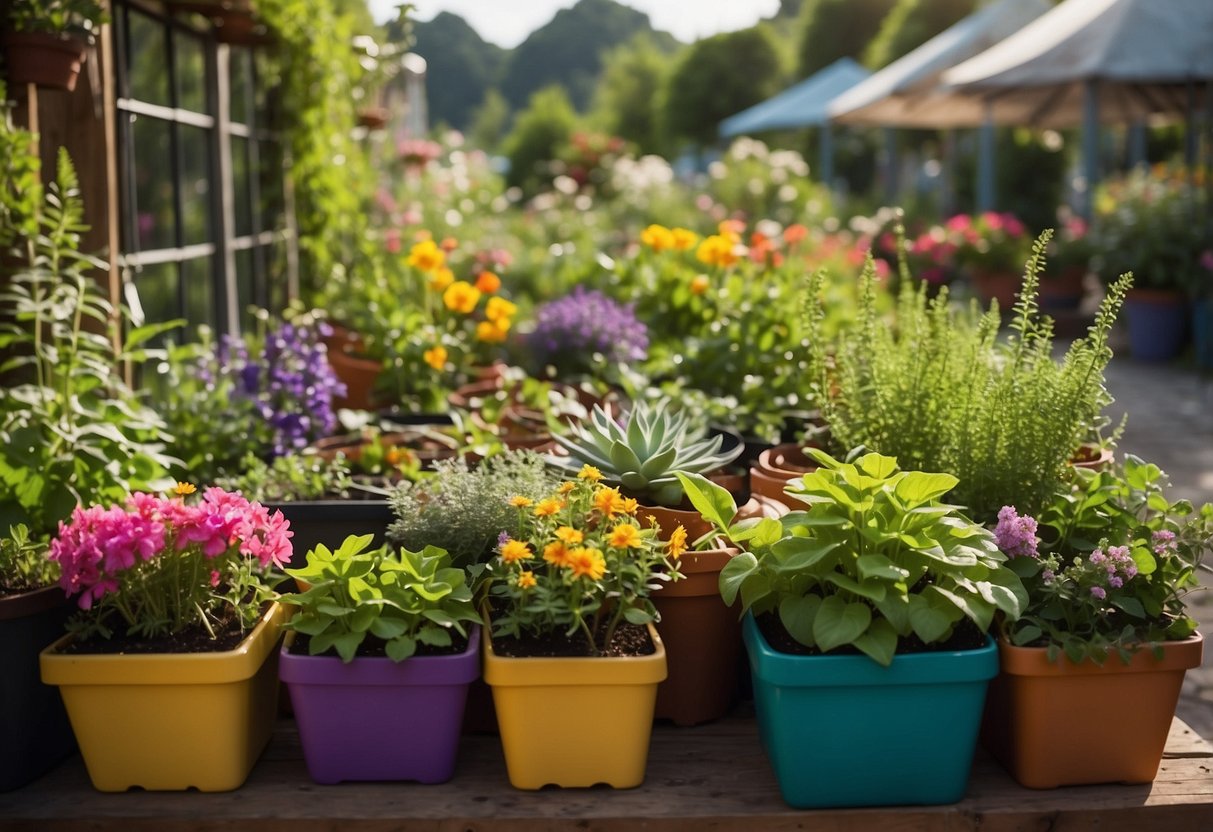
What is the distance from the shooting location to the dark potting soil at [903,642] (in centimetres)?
192

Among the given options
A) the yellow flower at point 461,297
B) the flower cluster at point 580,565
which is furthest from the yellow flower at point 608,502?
the yellow flower at point 461,297

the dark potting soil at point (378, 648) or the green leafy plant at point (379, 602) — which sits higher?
the green leafy plant at point (379, 602)

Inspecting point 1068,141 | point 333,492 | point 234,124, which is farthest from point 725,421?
point 1068,141

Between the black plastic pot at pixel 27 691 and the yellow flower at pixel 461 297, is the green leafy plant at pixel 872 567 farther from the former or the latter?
the yellow flower at pixel 461 297

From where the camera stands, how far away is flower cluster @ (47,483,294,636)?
1915 millimetres

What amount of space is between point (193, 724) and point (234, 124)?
3.13 metres

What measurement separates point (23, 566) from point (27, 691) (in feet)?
0.70

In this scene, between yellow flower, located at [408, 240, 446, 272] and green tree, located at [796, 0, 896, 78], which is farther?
green tree, located at [796, 0, 896, 78]

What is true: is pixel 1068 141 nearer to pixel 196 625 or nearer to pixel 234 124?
pixel 234 124

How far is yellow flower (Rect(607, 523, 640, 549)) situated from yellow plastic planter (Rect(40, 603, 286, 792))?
0.57 m

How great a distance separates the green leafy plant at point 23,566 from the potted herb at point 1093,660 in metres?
1.53

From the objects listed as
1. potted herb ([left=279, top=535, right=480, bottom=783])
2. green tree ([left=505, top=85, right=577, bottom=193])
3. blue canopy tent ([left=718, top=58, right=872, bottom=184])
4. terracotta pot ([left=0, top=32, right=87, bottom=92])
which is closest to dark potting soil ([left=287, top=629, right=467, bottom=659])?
potted herb ([left=279, top=535, right=480, bottom=783])

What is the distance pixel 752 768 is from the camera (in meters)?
2.07

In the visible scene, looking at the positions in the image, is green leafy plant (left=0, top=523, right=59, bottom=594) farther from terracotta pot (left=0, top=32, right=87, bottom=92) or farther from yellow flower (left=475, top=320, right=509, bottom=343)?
yellow flower (left=475, top=320, right=509, bottom=343)
